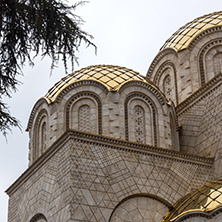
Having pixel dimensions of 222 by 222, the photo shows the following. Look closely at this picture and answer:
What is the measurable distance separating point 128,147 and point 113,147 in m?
0.50

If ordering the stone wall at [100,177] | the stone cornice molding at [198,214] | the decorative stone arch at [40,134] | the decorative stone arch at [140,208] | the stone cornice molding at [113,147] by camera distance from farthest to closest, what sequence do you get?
the decorative stone arch at [40,134], the stone cornice molding at [113,147], the decorative stone arch at [140,208], the stone wall at [100,177], the stone cornice molding at [198,214]

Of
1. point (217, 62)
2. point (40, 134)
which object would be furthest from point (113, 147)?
point (217, 62)

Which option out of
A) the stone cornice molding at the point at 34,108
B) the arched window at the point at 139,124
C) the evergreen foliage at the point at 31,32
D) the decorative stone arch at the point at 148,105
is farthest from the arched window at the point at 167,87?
the evergreen foliage at the point at 31,32

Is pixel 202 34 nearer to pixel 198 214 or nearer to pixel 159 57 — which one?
pixel 159 57

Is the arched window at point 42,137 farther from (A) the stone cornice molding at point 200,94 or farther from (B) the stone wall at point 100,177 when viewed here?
(A) the stone cornice molding at point 200,94

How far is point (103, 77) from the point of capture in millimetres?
20391

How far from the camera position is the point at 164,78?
24.2 metres

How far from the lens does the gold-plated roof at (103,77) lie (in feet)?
65.7

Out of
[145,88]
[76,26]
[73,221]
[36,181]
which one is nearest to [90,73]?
[145,88]

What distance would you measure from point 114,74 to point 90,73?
856 mm

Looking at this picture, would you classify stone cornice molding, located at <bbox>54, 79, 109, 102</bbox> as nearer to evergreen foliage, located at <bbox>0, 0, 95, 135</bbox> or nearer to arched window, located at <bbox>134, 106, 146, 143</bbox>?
arched window, located at <bbox>134, 106, 146, 143</bbox>

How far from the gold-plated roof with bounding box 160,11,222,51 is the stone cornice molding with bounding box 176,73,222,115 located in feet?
9.69

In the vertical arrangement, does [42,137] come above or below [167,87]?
below

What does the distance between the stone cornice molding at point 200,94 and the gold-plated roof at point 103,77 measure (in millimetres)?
1842
